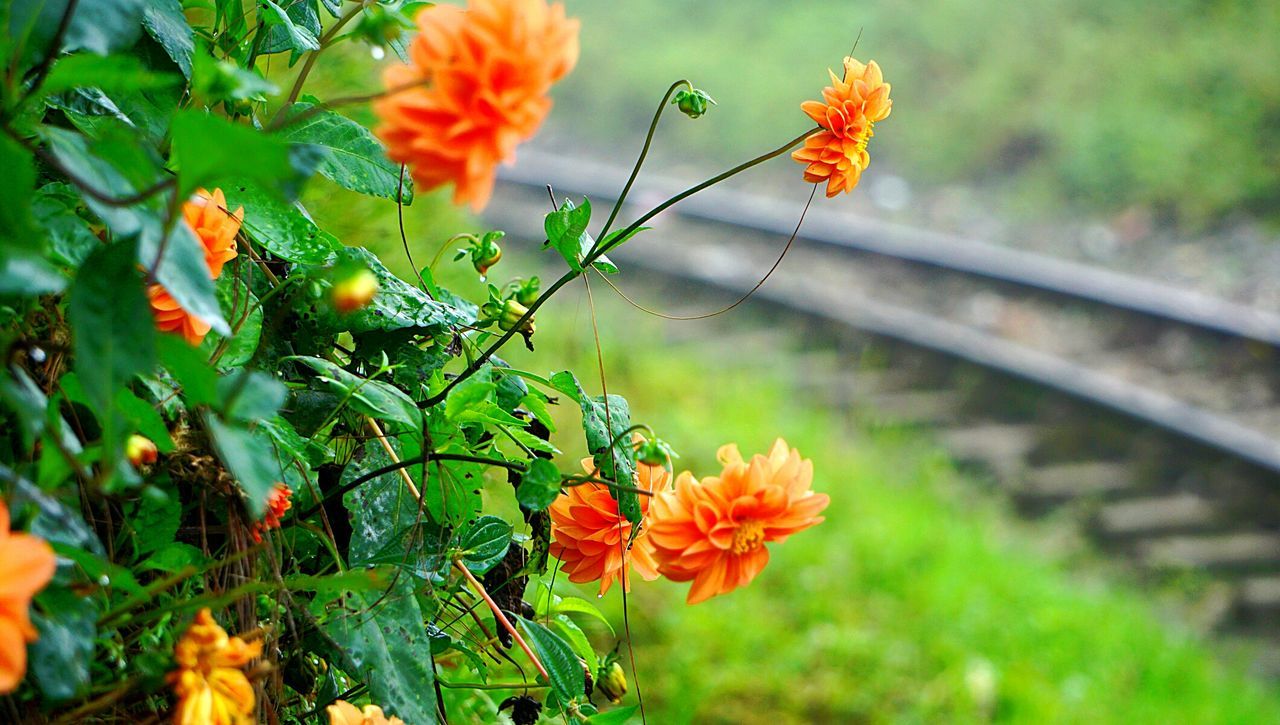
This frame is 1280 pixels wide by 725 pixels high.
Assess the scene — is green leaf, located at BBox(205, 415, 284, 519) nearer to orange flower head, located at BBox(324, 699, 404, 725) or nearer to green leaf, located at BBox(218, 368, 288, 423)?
green leaf, located at BBox(218, 368, 288, 423)

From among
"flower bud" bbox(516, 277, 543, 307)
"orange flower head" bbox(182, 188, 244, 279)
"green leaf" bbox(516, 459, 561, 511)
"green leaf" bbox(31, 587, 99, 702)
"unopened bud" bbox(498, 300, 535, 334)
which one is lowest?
"green leaf" bbox(31, 587, 99, 702)

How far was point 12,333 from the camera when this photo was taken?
42 centimetres

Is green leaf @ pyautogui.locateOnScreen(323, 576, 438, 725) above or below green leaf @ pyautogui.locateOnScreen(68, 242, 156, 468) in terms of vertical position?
below

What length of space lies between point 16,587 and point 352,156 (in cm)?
37

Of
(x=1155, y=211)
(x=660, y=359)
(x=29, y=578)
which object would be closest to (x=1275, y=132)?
(x=1155, y=211)

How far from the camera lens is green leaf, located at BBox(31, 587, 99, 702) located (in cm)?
35

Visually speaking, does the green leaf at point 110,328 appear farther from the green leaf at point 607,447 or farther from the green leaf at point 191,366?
the green leaf at point 607,447

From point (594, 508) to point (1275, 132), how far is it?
15.6 feet

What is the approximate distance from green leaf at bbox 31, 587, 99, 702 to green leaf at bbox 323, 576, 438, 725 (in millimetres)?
158

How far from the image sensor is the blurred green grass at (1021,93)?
456cm

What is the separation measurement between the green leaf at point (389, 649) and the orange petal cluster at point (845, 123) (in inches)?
12.5

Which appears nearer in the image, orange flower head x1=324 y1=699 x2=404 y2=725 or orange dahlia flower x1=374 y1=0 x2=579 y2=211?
orange dahlia flower x1=374 y1=0 x2=579 y2=211

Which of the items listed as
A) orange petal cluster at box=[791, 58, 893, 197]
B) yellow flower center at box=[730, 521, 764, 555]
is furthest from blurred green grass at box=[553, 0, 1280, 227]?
yellow flower center at box=[730, 521, 764, 555]

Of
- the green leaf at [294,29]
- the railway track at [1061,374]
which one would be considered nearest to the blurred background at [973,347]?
the railway track at [1061,374]
